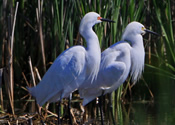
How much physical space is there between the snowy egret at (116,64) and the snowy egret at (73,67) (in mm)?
302

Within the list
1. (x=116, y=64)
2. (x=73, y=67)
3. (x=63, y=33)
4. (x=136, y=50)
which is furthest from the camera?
(x=63, y=33)

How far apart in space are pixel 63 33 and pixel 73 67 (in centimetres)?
152

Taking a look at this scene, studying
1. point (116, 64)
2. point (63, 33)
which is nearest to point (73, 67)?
point (116, 64)

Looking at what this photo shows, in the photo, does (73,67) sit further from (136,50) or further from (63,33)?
(63,33)

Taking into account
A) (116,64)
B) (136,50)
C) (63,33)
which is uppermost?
(63,33)

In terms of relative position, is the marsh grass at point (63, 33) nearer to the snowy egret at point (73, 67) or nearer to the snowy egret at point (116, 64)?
the snowy egret at point (116, 64)

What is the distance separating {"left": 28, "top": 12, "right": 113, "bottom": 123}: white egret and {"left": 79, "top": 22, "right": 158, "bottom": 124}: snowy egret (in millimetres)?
297

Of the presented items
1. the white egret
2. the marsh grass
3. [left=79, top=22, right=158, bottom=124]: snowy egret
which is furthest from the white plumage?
the marsh grass

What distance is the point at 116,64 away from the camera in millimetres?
5230

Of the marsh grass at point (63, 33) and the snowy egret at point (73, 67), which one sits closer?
the snowy egret at point (73, 67)

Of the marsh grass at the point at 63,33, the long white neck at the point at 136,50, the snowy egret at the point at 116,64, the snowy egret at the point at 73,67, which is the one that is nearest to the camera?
the snowy egret at the point at 73,67

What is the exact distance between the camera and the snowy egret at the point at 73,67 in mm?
4934

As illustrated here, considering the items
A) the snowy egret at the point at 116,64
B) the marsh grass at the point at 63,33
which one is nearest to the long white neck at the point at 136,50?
the snowy egret at the point at 116,64

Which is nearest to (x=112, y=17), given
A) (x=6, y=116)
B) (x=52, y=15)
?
(x=52, y=15)
